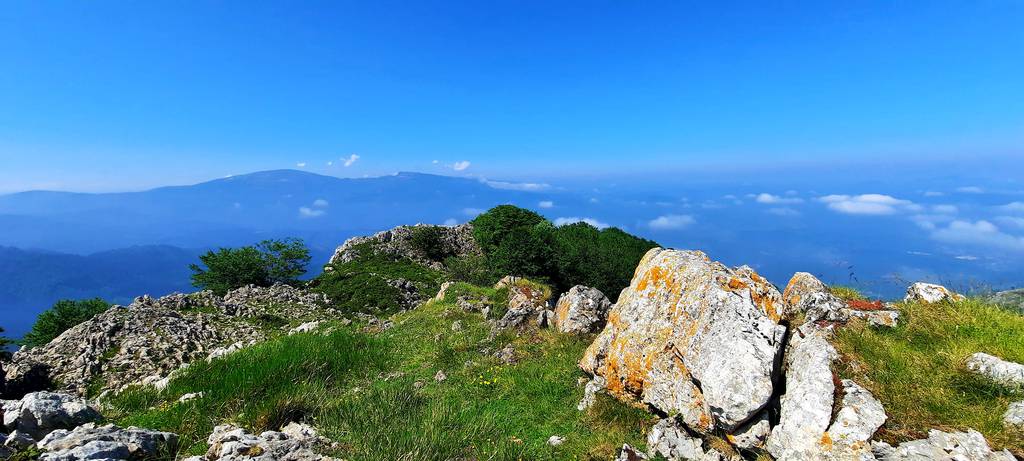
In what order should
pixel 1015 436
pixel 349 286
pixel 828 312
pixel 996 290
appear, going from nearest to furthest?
pixel 1015 436
pixel 828 312
pixel 996 290
pixel 349 286

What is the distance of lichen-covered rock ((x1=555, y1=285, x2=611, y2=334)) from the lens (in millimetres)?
13076

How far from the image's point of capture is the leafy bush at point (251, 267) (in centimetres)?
4391

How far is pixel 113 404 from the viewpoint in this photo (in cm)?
812

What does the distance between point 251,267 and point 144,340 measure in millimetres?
29010

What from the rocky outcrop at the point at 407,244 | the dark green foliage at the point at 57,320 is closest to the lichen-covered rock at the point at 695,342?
the dark green foliage at the point at 57,320

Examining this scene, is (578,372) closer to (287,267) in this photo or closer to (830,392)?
(830,392)

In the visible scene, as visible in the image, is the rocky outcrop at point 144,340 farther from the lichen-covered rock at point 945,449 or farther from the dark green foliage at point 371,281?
the lichen-covered rock at point 945,449

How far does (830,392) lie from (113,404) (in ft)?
42.3

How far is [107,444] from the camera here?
16.6 feet

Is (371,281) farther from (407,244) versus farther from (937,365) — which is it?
(937,365)

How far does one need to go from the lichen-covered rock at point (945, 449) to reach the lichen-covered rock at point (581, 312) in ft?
26.9

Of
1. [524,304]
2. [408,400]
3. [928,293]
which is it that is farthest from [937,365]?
[524,304]

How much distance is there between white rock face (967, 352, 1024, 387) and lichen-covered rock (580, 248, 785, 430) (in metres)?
2.44

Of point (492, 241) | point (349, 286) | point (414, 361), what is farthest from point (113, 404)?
point (492, 241)
